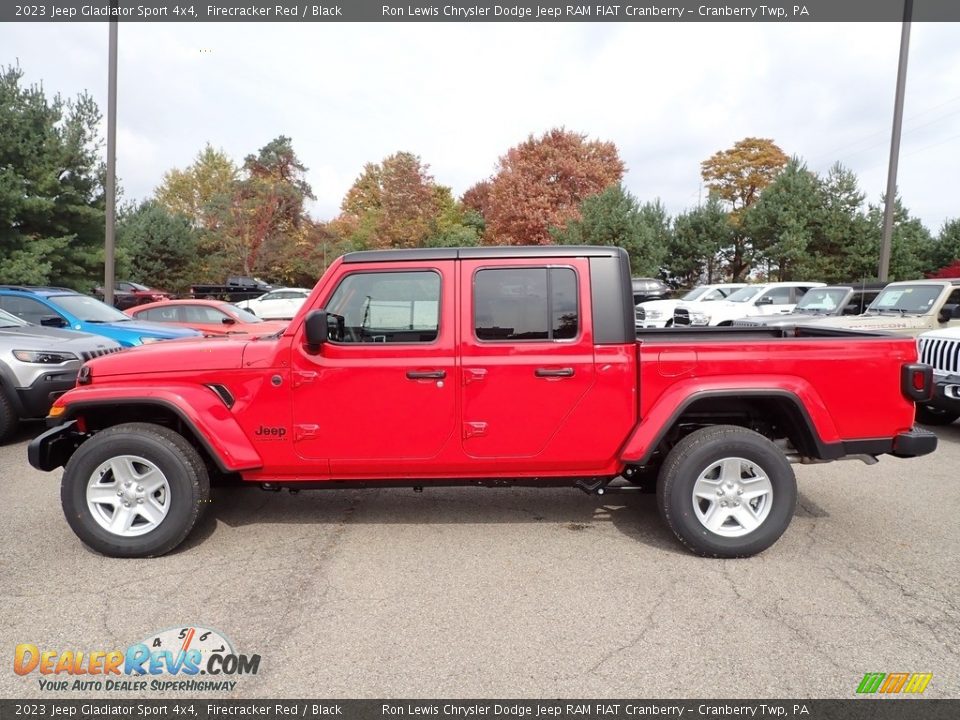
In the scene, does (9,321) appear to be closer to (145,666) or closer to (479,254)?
(145,666)

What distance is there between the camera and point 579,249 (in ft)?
13.1

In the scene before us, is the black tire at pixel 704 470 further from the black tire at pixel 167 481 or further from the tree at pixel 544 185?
the tree at pixel 544 185

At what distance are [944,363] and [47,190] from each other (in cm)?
2343

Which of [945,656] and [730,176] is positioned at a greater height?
[730,176]

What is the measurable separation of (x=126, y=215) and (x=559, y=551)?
128ft

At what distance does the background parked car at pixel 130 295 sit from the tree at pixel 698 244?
25413 millimetres

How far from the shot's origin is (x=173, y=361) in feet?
13.0

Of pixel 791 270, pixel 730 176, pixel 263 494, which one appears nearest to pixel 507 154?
pixel 730 176

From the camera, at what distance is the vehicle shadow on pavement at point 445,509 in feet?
14.6

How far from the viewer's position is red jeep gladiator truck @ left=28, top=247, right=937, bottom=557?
3830mm

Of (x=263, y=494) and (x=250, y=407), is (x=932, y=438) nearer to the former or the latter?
(x=250, y=407)

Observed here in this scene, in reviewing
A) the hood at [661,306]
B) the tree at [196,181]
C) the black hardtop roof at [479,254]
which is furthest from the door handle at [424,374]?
the tree at [196,181]

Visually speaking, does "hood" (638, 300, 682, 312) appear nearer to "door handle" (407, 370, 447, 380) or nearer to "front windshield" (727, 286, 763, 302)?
"front windshield" (727, 286, 763, 302)

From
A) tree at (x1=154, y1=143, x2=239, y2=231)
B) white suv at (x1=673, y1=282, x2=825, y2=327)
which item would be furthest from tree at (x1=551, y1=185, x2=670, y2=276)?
tree at (x1=154, y1=143, x2=239, y2=231)
